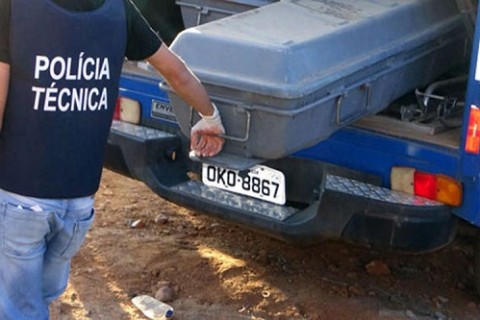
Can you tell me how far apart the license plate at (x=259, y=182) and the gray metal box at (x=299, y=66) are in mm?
553

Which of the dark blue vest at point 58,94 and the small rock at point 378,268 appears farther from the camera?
the small rock at point 378,268

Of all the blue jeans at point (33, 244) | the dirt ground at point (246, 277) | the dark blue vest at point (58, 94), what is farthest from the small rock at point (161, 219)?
the dark blue vest at point (58, 94)

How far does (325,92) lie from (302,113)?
139 mm

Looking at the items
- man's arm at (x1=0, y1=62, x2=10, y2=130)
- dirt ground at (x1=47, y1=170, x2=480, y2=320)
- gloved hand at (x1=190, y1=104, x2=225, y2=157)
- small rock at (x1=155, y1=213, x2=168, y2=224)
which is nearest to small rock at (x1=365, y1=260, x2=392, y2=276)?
dirt ground at (x1=47, y1=170, x2=480, y2=320)

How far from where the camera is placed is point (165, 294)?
4246mm

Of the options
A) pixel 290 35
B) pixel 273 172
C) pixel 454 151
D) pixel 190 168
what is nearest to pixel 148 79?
pixel 190 168

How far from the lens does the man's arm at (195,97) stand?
297cm

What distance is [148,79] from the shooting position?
443 cm

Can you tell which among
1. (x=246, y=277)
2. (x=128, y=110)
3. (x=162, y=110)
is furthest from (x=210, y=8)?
(x=246, y=277)

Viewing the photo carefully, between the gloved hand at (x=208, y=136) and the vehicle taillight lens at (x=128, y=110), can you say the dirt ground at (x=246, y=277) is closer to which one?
the vehicle taillight lens at (x=128, y=110)

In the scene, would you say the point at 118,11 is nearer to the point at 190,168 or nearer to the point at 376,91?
the point at 376,91

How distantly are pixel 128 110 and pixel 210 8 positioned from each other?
632 millimetres

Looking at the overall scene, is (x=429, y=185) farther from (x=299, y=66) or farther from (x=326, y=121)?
(x=299, y=66)

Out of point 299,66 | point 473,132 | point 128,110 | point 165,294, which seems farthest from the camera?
point 128,110
